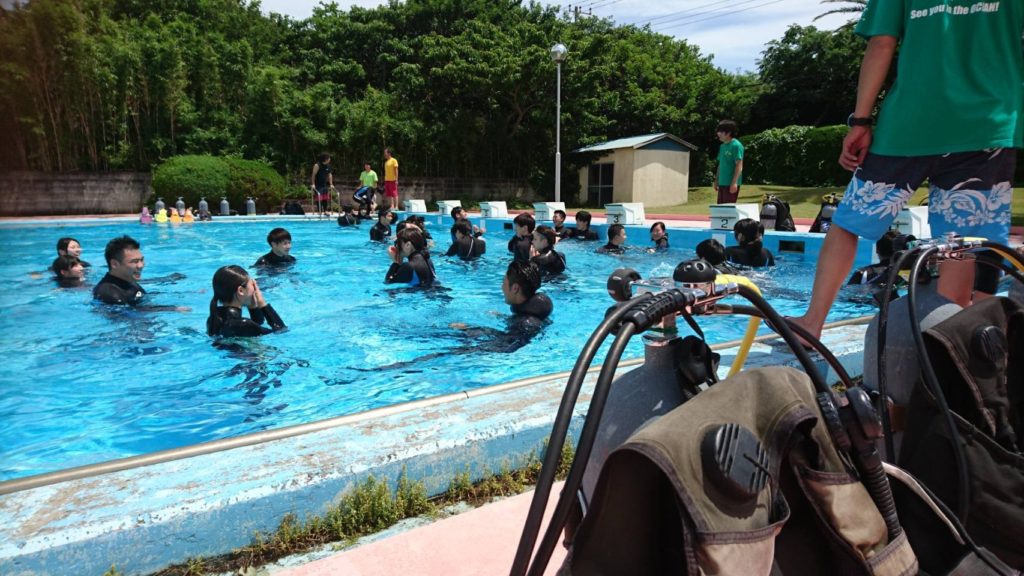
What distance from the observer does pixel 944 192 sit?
2363 mm

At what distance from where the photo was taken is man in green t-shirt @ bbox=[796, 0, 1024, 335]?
7.28 feet

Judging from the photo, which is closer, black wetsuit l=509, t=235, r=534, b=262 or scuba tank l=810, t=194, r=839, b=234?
black wetsuit l=509, t=235, r=534, b=262

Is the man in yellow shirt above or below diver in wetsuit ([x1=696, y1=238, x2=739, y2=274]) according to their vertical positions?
above

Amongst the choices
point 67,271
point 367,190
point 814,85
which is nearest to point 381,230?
point 67,271

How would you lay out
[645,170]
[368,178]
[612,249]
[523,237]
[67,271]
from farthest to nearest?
1. [645,170]
2. [368,178]
3. [612,249]
4. [523,237]
5. [67,271]

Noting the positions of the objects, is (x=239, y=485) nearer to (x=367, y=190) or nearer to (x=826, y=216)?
(x=826, y=216)

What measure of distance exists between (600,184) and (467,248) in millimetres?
16798

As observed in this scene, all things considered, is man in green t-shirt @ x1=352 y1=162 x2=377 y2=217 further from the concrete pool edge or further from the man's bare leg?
the man's bare leg

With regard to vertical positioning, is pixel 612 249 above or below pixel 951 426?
below

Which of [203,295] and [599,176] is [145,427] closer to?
[203,295]

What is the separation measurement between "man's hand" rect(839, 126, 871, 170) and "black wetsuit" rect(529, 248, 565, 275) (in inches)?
215

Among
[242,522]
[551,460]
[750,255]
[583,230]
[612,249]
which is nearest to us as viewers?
[551,460]

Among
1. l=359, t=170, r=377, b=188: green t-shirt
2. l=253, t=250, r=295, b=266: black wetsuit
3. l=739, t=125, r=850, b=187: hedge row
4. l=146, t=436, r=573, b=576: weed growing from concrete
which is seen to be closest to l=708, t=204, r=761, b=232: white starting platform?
l=253, t=250, r=295, b=266: black wetsuit

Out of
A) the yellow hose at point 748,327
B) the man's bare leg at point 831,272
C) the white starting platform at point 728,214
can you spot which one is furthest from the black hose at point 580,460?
the white starting platform at point 728,214
